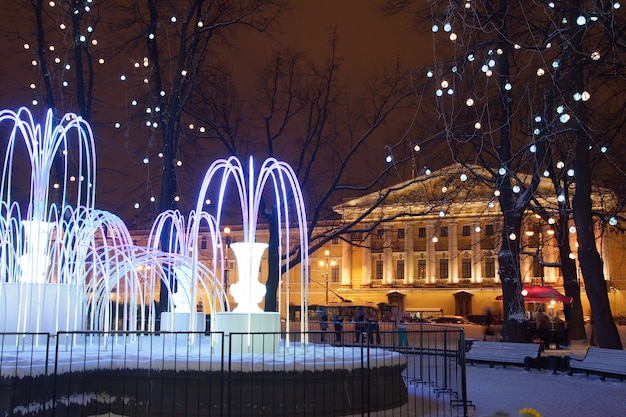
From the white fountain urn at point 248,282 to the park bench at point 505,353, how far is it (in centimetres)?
939

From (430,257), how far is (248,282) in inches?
2760

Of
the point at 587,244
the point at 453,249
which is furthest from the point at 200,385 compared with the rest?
the point at 453,249

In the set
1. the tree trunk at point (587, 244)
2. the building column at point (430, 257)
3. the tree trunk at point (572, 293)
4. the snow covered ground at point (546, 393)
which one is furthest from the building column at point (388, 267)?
the snow covered ground at point (546, 393)

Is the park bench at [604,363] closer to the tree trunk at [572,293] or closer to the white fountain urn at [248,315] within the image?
the white fountain urn at [248,315]

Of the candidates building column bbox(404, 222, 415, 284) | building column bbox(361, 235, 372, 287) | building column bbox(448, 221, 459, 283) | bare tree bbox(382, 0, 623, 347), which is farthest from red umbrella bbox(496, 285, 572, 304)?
building column bbox(361, 235, 372, 287)

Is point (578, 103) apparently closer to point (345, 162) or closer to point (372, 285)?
point (345, 162)

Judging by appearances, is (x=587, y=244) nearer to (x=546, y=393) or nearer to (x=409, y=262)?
(x=546, y=393)

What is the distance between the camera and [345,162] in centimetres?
2909

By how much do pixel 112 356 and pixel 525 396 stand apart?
787 centimetres

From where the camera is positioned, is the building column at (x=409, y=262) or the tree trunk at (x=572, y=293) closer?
the tree trunk at (x=572, y=293)

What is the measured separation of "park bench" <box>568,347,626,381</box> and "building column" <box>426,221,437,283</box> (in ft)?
208

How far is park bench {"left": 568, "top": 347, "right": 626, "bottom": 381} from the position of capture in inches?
637

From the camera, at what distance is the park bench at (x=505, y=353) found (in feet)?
63.6

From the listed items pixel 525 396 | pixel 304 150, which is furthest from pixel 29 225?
pixel 304 150
